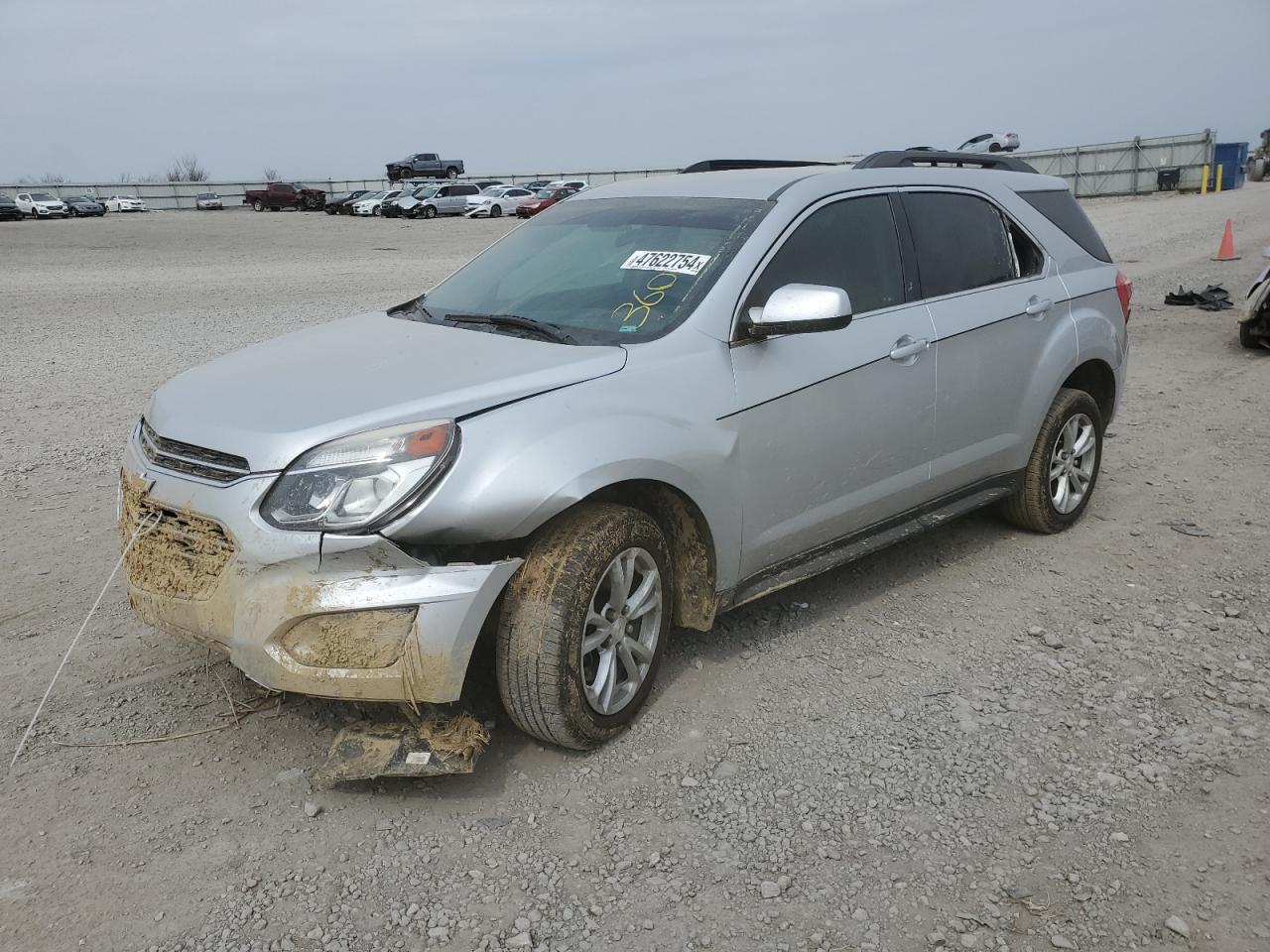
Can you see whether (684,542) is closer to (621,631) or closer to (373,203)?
(621,631)

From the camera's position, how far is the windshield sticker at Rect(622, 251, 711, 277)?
4.10 m

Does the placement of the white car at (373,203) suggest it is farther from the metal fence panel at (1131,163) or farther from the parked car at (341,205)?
the metal fence panel at (1131,163)

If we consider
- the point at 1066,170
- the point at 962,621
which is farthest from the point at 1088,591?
the point at 1066,170

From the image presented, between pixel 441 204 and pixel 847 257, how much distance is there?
4199 cm

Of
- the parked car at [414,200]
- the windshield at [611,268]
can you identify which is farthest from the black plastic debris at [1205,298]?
the parked car at [414,200]

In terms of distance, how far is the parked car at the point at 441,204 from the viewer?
145 feet

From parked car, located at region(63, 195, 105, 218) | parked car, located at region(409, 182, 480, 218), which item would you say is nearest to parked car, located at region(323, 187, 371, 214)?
parked car, located at region(409, 182, 480, 218)

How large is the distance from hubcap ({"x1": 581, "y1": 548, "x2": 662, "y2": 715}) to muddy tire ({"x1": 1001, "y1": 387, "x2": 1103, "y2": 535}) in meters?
2.51

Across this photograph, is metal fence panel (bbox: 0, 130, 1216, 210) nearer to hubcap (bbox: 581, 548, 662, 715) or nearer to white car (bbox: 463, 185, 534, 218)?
white car (bbox: 463, 185, 534, 218)

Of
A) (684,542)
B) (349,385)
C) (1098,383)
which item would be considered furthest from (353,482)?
(1098,383)

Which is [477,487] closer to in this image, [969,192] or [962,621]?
[962,621]

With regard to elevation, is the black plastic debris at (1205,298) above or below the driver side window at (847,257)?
below

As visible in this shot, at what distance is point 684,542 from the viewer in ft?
12.9

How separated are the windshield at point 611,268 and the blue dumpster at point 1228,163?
145 feet
